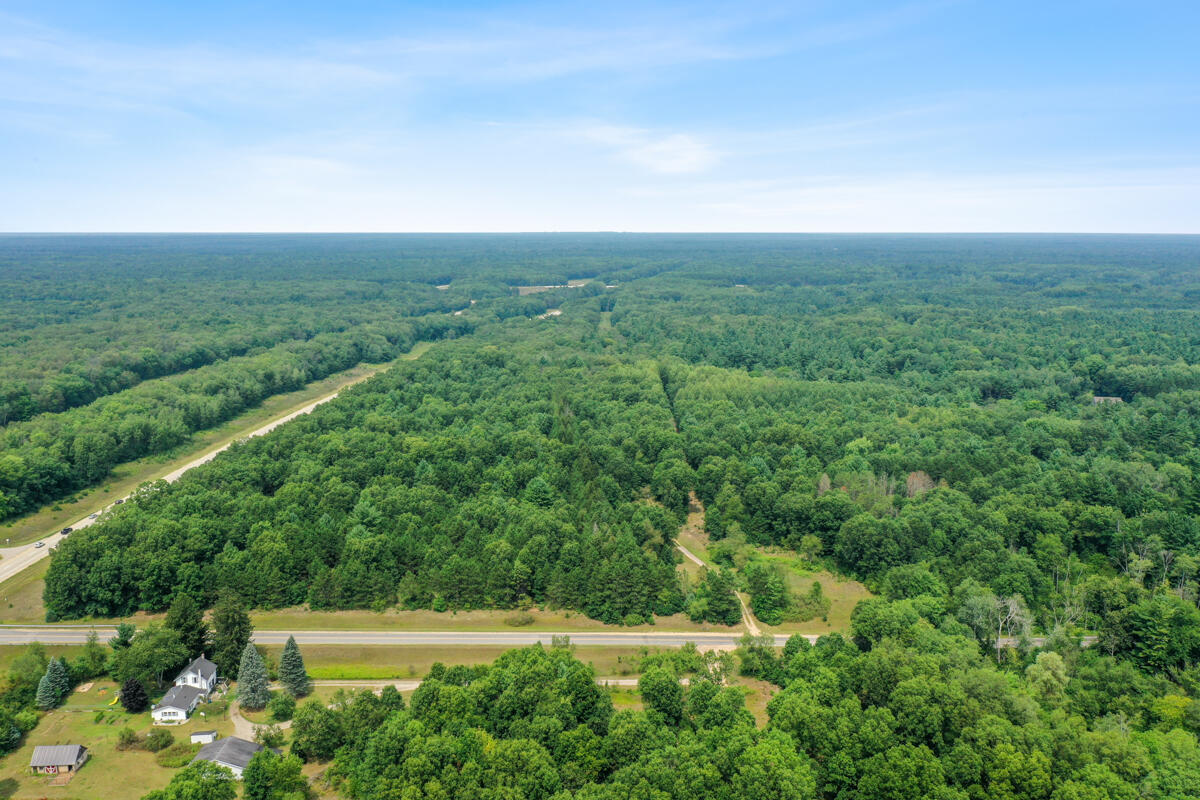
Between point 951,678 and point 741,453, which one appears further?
point 741,453

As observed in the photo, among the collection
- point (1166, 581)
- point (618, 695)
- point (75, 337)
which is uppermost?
point (75, 337)

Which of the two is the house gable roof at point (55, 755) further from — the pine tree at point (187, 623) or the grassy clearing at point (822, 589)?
the grassy clearing at point (822, 589)

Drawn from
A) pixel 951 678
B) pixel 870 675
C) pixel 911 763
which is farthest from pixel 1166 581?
pixel 911 763

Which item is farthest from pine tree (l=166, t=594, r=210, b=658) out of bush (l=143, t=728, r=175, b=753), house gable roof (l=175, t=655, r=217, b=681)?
bush (l=143, t=728, r=175, b=753)

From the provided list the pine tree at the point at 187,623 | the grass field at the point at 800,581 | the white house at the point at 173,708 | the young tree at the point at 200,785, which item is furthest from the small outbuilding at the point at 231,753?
the grass field at the point at 800,581

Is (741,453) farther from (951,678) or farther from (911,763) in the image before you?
(911,763)

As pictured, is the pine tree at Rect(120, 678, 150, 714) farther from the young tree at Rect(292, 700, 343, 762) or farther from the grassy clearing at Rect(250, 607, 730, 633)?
the young tree at Rect(292, 700, 343, 762)
